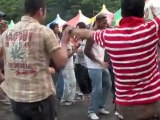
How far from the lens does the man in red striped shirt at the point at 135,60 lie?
12.2ft

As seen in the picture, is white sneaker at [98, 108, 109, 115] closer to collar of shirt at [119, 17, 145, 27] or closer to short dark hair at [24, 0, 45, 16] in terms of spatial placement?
short dark hair at [24, 0, 45, 16]

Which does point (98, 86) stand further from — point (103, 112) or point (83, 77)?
point (83, 77)

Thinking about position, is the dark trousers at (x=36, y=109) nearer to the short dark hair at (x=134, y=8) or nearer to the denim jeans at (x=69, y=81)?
the short dark hair at (x=134, y=8)

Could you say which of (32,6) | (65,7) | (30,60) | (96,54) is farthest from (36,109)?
(65,7)

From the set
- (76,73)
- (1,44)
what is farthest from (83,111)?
(1,44)

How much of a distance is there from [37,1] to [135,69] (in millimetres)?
1189

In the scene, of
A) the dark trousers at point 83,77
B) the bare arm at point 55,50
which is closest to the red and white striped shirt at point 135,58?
the bare arm at point 55,50

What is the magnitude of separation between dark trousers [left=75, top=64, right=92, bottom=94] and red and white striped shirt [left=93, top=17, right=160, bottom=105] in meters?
5.65

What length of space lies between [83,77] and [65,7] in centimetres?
3199

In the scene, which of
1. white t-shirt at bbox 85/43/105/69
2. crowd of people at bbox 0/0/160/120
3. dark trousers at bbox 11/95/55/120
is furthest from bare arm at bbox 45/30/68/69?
white t-shirt at bbox 85/43/105/69

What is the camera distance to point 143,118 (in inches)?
152

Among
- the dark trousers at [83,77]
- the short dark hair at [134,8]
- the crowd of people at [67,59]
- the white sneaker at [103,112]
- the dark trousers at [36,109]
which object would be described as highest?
the short dark hair at [134,8]

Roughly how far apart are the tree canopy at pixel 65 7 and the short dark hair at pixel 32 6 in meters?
32.3

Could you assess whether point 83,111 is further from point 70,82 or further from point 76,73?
point 76,73
